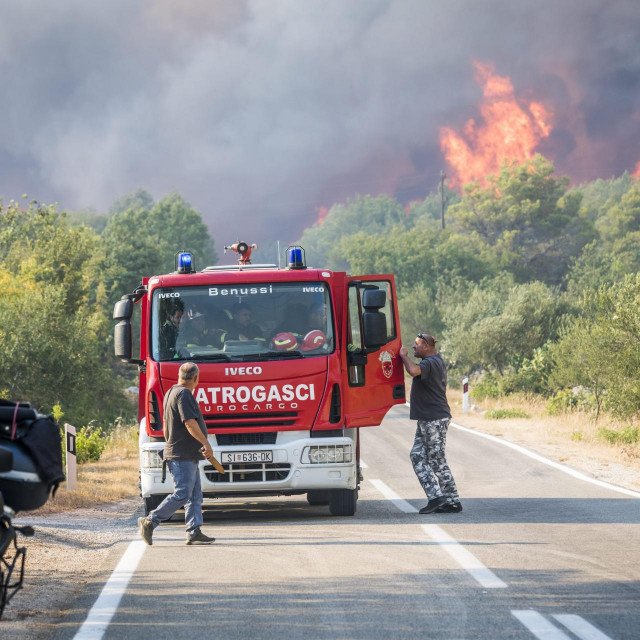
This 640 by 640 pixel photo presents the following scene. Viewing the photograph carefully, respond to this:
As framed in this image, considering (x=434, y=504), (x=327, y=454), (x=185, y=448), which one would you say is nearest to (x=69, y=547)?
(x=185, y=448)

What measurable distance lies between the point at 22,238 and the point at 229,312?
5929cm

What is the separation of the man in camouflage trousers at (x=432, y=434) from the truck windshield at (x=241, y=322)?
46.2 inches

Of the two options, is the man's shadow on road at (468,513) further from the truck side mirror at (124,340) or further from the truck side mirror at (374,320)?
the truck side mirror at (124,340)

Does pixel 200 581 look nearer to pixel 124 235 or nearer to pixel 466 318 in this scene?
pixel 466 318

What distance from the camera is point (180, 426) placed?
406 inches

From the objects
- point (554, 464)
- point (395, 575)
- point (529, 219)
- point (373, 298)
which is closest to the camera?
point (395, 575)

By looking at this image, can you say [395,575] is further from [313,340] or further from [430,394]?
[430,394]

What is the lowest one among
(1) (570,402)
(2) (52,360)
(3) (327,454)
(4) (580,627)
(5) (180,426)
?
(4) (580,627)

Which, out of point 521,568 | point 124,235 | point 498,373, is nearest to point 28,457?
point 521,568

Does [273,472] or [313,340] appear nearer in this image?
[273,472]

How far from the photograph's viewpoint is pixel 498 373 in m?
45.8

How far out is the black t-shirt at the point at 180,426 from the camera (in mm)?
10219

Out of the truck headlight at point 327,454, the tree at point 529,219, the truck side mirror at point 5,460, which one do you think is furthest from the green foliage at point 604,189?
the truck side mirror at point 5,460

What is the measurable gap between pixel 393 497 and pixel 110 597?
715 cm
